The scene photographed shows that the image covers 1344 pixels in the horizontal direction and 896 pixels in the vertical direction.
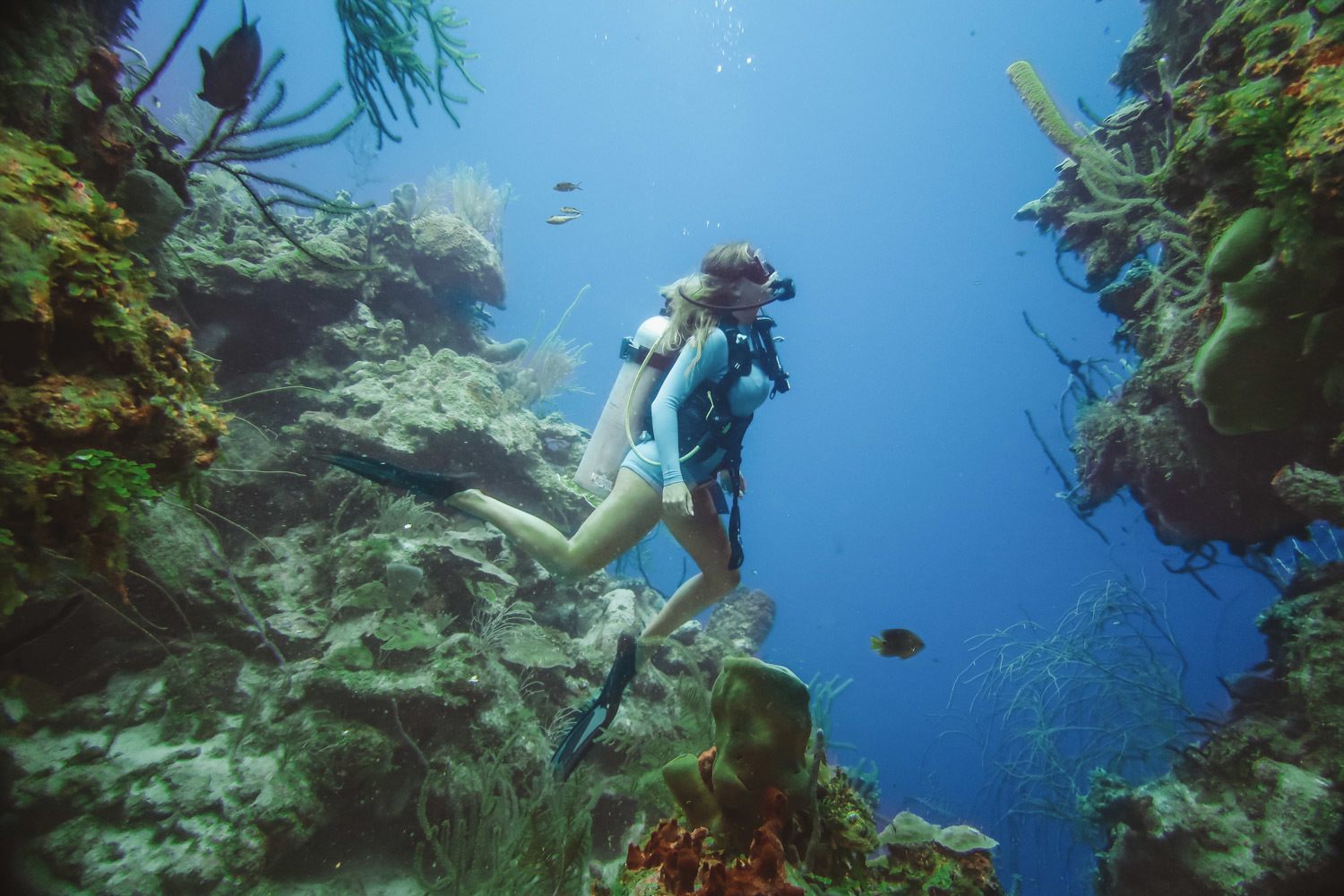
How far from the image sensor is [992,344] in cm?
8038

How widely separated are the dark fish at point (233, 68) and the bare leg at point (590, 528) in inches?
116

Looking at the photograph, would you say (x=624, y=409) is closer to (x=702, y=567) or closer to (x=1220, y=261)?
(x=702, y=567)

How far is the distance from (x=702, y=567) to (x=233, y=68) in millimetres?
4603

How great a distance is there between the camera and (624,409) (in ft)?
14.4

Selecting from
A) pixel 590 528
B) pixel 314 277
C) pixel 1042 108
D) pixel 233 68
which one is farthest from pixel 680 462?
pixel 1042 108

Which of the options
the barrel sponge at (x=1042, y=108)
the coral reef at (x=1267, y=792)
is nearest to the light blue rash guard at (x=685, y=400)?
the coral reef at (x=1267, y=792)

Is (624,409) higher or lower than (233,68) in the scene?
higher

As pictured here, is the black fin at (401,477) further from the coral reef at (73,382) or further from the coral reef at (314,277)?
the coral reef at (314,277)

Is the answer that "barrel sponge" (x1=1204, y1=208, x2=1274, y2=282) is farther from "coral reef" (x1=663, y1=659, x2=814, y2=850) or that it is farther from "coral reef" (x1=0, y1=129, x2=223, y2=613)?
"coral reef" (x1=0, y1=129, x2=223, y2=613)

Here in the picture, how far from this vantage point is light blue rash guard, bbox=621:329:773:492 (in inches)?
137

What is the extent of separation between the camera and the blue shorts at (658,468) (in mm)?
3760

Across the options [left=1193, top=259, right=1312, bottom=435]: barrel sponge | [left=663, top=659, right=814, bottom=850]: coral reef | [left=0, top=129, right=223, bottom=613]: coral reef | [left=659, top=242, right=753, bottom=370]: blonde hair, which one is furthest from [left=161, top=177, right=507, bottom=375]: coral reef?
[left=1193, top=259, right=1312, bottom=435]: barrel sponge

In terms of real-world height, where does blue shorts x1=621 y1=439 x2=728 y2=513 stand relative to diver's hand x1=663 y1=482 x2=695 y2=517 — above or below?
above

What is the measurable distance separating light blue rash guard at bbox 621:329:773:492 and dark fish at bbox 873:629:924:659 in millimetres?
1859
